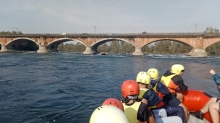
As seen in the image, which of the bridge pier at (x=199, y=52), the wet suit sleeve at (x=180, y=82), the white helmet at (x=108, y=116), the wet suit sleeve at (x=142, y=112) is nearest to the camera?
the white helmet at (x=108, y=116)

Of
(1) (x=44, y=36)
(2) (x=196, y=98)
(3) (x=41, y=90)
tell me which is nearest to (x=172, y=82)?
(2) (x=196, y=98)

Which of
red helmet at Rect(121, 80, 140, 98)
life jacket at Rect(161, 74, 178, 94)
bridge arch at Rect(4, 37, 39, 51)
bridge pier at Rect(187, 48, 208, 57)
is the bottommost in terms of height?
bridge pier at Rect(187, 48, 208, 57)

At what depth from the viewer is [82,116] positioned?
780cm

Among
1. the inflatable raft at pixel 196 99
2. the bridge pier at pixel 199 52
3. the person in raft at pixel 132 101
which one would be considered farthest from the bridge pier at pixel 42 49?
the person in raft at pixel 132 101

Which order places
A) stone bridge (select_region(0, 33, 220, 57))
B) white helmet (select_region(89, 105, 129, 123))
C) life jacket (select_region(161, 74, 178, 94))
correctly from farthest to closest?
stone bridge (select_region(0, 33, 220, 57)), life jacket (select_region(161, 74, 178, 94)), white helmet (select_region(89, 105, 129, 123))

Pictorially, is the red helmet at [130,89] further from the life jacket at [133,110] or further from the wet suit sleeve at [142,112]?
the wet suit sleeve at [142,112]

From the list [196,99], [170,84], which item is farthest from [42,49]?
[196,99]

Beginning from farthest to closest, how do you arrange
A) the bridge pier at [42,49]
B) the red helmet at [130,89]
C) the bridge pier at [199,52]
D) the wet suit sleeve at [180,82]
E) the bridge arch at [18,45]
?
the bridge arch at [18,45]
the bridge pier at [42,49]
the bridge pier at [199,52]
the wet suit sleeve at [180,82]
the red helmet at [130,89]

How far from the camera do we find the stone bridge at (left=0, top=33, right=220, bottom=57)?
5506 centimetres

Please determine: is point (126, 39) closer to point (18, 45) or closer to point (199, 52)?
point (199, 52)

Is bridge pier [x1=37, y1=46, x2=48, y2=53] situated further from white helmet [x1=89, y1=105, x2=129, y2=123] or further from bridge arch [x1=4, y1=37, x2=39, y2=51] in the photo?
white helmet [x1=89, y1=105, x2=129, y2=123]

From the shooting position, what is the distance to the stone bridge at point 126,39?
55.1 m

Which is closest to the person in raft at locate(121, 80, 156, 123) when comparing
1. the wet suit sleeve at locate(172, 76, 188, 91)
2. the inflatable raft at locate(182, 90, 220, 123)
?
the wet suit sleeve at locate(172, 76, 188, 91)

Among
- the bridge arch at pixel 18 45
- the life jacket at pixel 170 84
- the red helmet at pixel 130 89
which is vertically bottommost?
the life jacket at pixel 170 84
